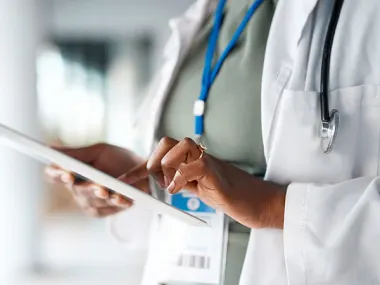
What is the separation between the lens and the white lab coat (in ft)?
1.99

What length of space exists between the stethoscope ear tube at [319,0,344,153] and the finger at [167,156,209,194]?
0.16 m

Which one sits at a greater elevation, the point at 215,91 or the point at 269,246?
the point at 215,91

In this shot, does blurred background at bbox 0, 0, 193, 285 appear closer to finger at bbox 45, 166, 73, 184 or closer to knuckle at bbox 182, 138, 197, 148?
finger at bbox 45, 166, 73, 184

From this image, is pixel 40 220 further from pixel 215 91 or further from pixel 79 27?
pixel 215 91

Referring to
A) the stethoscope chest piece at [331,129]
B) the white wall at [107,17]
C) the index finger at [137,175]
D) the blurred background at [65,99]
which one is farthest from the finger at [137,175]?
the white wall at [107,17]

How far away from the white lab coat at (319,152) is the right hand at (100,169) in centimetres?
22

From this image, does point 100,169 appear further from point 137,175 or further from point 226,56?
point 226,56

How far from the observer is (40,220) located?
6.86 ft

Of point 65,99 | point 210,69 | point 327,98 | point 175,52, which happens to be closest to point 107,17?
point 65,99

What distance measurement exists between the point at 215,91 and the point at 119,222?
37cm

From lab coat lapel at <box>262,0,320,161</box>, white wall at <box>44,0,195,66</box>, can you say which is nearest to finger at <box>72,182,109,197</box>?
lab coat lapel at <box>262,0,320,161</box>

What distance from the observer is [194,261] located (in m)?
0.76

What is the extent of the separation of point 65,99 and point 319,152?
1663mm

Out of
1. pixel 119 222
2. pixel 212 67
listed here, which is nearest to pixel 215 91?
pixel 212 67
